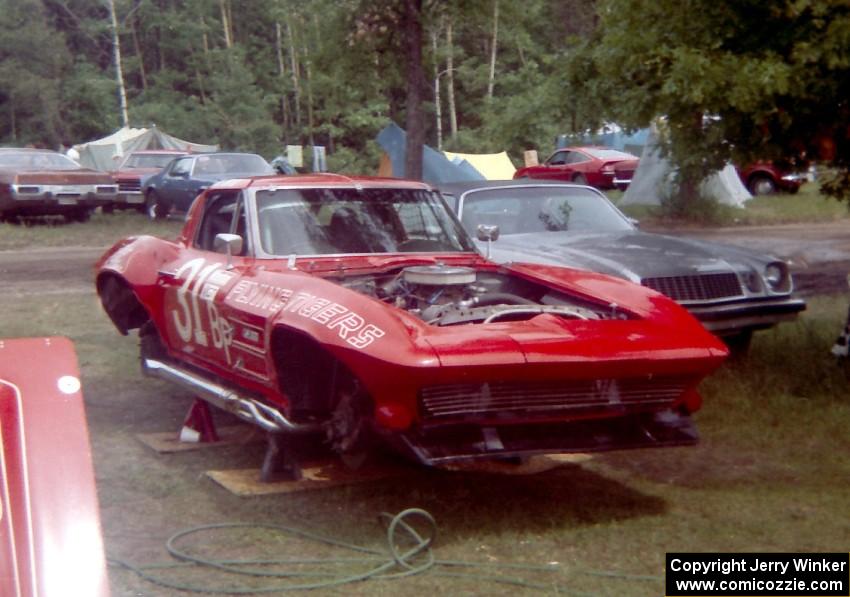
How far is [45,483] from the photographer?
2.68 m

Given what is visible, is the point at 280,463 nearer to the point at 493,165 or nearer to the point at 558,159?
the point at 558,159

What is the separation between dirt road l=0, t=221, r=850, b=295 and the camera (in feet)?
45.0

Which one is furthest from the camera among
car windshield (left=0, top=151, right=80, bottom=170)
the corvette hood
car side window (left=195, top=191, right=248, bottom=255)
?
car windshield (left=0, top=151, right=80, bottom=170)

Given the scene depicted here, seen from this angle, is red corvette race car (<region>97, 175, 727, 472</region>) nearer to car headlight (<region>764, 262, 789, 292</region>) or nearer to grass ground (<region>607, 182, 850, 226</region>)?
car headlight (<region>764, 262, 789, 292</region>)

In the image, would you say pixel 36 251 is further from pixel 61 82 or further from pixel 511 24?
pixel 61 82

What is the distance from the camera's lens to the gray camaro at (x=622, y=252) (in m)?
8.11

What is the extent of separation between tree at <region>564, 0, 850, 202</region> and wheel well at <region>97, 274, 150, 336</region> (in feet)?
11.2

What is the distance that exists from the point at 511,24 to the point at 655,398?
14.7 metres

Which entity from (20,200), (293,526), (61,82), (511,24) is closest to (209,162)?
(20,200)

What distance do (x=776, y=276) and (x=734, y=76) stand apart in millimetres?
2414

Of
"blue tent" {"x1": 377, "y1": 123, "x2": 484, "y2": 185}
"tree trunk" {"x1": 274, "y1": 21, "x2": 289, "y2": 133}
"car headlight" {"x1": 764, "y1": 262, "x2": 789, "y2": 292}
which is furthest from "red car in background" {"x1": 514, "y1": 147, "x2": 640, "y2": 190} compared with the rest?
"tree trunk" {"x1": 274, "y1": 21, "x2": 289, "y2": 133}

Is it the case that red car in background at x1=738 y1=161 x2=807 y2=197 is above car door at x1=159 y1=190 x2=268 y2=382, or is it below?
below

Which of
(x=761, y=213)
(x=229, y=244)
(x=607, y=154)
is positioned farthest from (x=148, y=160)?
(x=229, y=244)

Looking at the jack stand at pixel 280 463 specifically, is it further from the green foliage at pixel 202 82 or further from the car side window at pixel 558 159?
the green foliage at pixel 202 82
